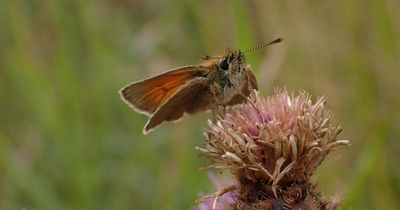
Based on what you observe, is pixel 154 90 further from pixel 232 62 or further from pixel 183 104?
pixel 232 62

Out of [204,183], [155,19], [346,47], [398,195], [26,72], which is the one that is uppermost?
[155,19]

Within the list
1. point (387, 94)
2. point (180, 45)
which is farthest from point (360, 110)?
point (180, 45)

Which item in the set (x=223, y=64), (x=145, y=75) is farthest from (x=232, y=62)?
(x=145, y=75)

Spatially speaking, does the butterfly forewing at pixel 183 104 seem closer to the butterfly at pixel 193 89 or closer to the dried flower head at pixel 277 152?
the butterfly at pixel 193 89

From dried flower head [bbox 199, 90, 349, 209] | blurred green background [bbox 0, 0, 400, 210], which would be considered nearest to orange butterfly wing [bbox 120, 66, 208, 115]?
dried flower head [bbox 199, 90, 349, 209]

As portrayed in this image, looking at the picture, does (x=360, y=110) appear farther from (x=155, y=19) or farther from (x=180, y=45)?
(x=155, y=19)
